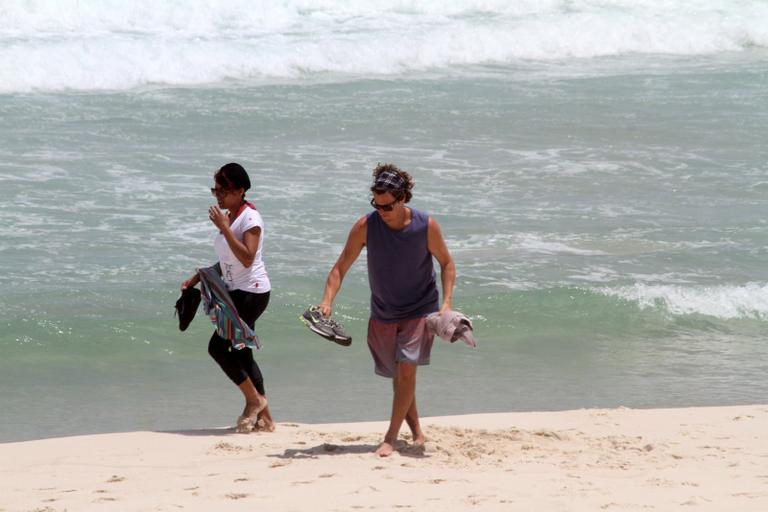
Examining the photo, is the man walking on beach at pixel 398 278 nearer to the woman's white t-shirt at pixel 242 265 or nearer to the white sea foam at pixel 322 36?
the woman's white t-shirt at pixel 242 265

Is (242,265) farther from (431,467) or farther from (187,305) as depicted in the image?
(431,467)

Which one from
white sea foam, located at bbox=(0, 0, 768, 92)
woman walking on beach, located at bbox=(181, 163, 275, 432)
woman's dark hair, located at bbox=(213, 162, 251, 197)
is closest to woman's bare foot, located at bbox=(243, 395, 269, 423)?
woman walking on beach, located at bbox=(181, 163, 275, 432)

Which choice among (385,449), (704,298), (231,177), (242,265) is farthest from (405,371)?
(704,298)

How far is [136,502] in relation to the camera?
5.46 meters

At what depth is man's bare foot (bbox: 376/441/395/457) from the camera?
6293mm

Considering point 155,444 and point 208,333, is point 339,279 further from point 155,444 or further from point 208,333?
point 208,333

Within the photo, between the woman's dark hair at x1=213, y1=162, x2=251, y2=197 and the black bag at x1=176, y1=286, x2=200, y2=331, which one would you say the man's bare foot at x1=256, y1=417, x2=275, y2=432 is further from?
the woman's dark hair at x1=213, y1=162, x2=251, y2=197

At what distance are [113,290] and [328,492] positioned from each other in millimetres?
5186

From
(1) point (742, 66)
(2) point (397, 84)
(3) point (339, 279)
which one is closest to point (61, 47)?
(2) point (397, 84)

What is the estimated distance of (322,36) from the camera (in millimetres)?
25375

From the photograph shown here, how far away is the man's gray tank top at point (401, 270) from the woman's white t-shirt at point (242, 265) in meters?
0.77

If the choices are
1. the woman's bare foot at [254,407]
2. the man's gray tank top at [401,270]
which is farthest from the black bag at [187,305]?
the man's gray tank top at [401,270]

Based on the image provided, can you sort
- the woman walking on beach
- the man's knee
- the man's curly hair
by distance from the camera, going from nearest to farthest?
the man's curly hair < the man's knee < the woman walking on beach

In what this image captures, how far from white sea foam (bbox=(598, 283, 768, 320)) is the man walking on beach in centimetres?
447
